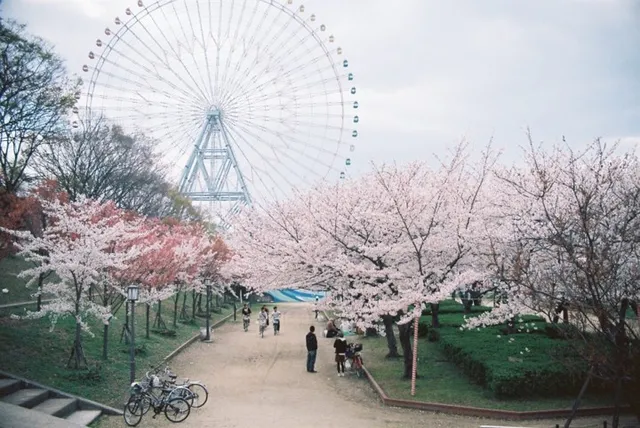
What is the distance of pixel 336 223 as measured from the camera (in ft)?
53.5

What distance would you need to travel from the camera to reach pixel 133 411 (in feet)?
37.5

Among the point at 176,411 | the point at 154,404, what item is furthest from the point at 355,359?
the point at 154,404

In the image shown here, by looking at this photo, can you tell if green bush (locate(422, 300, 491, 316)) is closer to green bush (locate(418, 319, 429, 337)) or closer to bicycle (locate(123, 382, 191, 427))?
green bush (locate(418, 319, 429, 337))

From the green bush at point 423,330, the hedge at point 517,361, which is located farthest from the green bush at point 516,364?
the green bush at point 423,330

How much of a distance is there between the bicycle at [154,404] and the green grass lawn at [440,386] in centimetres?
481

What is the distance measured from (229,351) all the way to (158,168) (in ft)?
59.9

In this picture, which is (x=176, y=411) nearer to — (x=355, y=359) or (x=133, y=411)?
(x=133, y=411)

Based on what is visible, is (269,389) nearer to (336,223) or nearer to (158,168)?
(336,223)

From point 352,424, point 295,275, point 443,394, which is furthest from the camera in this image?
point 295,275

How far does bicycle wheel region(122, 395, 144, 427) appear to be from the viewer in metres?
11.2

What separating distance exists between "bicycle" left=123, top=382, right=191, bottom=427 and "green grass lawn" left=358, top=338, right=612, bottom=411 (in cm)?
481

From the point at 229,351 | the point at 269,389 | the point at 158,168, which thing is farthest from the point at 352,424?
the point at 158,168

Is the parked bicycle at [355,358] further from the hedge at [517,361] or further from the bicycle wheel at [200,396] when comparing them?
the bicycle wheel at [200,396]

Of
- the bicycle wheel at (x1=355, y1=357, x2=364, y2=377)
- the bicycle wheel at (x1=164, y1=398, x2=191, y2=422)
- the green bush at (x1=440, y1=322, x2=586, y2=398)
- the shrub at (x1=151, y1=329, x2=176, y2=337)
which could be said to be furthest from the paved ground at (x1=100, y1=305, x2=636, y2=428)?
the shrub at (x1=151, y1=329, x2=176, y2=337)
